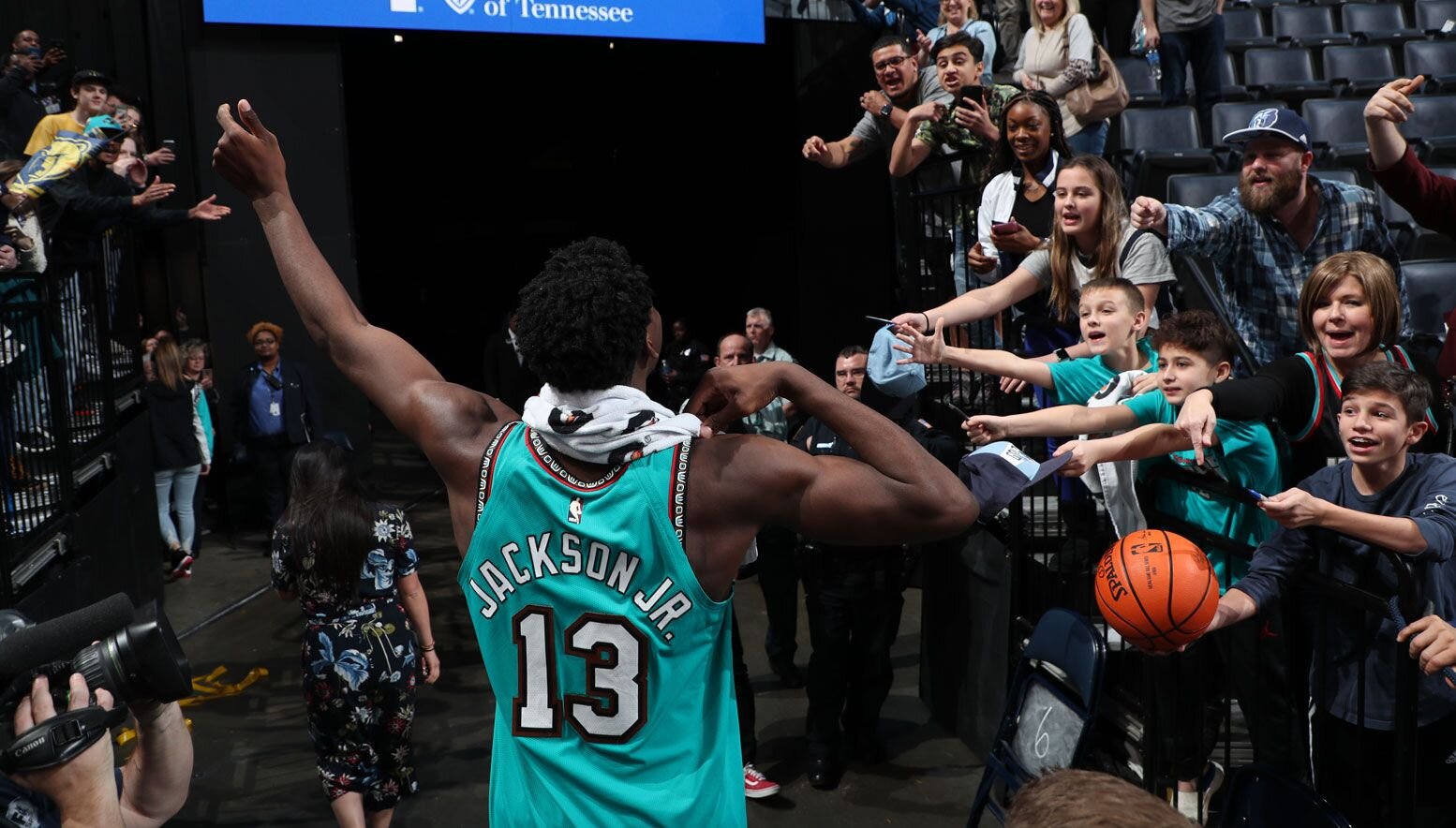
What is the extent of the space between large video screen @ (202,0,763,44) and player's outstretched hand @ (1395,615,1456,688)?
9285 millimetres

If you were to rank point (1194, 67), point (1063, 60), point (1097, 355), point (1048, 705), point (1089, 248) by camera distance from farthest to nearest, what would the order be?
point (1194, 67) < point (1063, 60) < point (1089, 248) < point (1097, 355) < point (1048, 705)

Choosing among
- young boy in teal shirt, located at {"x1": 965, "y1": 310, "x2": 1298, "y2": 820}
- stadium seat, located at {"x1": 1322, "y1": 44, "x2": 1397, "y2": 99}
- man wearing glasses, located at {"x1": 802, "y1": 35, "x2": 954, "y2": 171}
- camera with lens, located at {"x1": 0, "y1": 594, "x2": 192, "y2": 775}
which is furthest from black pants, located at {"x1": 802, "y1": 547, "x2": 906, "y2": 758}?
stadium seat, located at {"x1": 1322, "y1": 44, "x2": 1397, "y2": 99}

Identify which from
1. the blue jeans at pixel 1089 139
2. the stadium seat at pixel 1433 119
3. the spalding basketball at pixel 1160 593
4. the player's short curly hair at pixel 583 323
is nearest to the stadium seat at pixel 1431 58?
the stadium seat at pixel 1433 119

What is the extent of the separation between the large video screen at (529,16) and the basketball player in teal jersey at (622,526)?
29.4 feet

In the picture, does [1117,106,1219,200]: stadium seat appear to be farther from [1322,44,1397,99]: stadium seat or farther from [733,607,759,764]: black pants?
[733,607,759,764]: black pants

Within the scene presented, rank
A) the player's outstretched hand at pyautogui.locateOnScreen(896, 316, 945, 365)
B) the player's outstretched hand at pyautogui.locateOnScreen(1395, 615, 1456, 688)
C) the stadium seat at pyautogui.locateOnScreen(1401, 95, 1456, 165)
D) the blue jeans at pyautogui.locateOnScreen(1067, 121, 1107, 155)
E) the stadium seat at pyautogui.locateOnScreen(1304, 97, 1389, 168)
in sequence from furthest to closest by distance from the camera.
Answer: the stadium seat at pyautogui.locateOnScreen(1304, 97, 1389, 168)
the stadium seat at pyautogui.locateOnScreen(1401, 95, 1456, 165)
the blue jeans at pyautogui.locateOnScreen(1067, 121, 1107, 155)
the player's outstretched hand at pyautogui.locateOnScreen(896, 316, 945, 365)
the player's outstretched hand at pyautogui.locateOnScreen(1395, 615, 1456, 688)

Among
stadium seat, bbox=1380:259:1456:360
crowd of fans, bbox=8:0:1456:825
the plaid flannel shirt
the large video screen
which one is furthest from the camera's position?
the large video screen

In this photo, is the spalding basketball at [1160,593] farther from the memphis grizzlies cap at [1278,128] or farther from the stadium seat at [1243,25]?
the stadium seat at [1243,25]

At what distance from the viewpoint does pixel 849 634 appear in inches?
241

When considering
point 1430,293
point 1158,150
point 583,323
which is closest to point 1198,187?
point 1158,150

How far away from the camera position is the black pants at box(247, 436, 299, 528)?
34.2 feet

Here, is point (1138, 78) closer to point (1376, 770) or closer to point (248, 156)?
point (1376, 770)

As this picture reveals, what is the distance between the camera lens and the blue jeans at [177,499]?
987cm

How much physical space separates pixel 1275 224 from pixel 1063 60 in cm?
307
